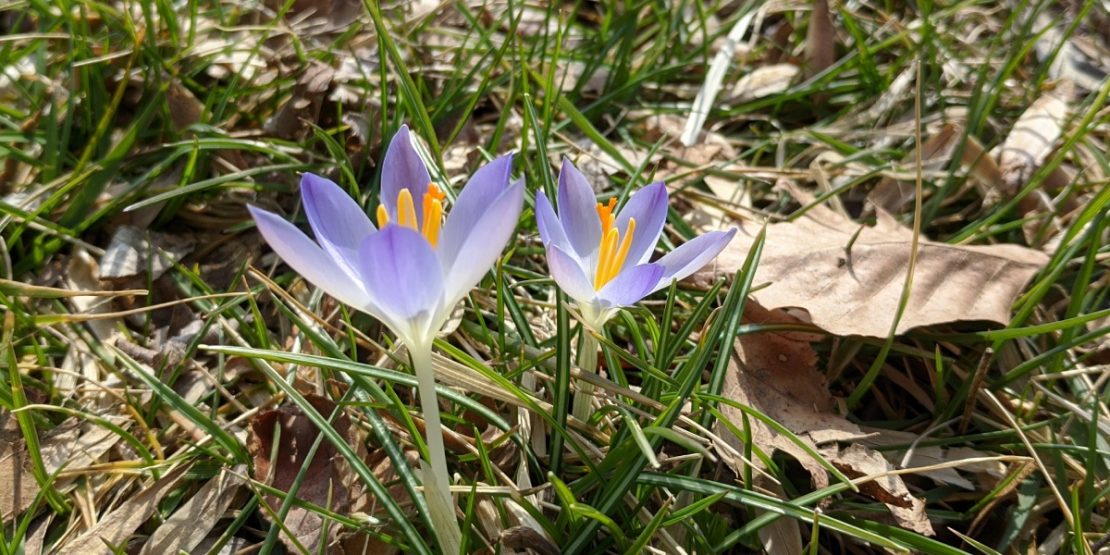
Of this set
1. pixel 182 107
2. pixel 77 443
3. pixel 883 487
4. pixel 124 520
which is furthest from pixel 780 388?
pixel 182 107

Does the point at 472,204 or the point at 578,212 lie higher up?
the point at 472,204

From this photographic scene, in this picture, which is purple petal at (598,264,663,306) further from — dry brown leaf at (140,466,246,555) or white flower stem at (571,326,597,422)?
dry brown leaf at (140,466,246,555)

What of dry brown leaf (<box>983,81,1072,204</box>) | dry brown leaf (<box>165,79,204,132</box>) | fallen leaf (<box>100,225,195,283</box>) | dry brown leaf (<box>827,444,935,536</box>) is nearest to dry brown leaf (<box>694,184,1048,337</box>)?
dry brown leaf (<box>827,444,935,536</box>)

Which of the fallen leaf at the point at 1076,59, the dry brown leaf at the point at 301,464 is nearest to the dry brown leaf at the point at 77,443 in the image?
the dry brown leaf at the point at 301,464

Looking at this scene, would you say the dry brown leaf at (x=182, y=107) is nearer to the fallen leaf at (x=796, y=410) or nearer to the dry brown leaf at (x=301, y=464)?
the dry brown leaf at (x=301, y=464)

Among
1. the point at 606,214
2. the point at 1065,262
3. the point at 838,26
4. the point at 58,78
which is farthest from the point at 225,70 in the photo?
the point at 1065,262

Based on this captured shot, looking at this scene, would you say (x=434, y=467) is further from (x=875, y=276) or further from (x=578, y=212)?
(x=875, y=276)

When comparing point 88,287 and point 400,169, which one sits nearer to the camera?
point 400,169

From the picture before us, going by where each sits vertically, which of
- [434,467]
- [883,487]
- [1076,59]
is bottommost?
[883,487]
